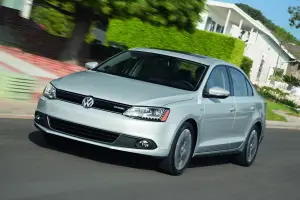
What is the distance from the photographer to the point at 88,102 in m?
8.30

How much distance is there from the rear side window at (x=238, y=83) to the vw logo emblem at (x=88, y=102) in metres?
3.14

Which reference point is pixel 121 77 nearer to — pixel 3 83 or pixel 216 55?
pixel 3 83

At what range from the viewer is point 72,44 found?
2170 centimetres

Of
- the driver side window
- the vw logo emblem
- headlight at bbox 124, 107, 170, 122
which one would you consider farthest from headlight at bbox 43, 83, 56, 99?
the driver side window

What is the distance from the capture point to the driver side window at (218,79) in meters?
9.75

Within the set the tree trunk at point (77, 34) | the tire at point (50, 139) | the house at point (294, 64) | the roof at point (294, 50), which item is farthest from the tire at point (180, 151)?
the roof at point (294, 50)

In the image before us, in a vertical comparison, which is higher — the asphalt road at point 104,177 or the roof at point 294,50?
the roof at point 294,50

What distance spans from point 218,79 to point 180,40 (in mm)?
28883

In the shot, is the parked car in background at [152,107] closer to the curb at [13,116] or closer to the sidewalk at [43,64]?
the curb at [13,116]

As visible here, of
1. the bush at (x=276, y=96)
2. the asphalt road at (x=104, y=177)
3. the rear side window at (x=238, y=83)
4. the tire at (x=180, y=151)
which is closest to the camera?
the asphalt road at (x=104, y=177)

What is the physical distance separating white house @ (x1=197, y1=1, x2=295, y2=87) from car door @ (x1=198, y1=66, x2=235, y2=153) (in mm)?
34616

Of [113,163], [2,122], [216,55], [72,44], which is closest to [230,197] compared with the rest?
[113,163]

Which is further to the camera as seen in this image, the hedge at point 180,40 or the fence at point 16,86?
the hedge at point 180,40

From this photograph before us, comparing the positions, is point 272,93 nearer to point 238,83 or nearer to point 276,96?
point 276,96
